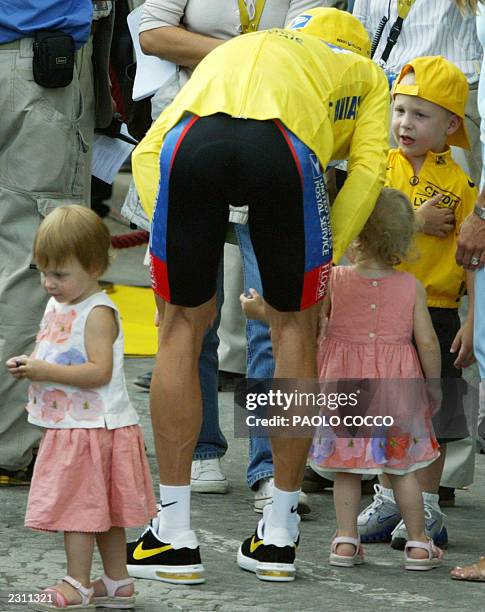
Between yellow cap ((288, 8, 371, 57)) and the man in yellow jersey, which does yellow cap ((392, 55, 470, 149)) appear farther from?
the man in yellow jersey

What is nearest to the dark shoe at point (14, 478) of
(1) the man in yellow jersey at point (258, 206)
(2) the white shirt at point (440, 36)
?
(1) the man in yellow jersey at point (258, 206)

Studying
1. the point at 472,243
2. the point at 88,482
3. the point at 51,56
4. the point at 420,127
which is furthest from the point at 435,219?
the point at 88,482

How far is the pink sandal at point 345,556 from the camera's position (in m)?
4.64

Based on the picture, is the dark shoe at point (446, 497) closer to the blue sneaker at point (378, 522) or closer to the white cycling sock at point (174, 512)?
Result: the blue sneaker at point (378, 522)

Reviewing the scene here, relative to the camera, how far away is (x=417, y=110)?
5.20 metres

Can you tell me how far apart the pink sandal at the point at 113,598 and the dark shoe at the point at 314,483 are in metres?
1.64

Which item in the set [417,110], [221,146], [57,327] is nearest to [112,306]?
[57,327]

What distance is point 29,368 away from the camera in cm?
394

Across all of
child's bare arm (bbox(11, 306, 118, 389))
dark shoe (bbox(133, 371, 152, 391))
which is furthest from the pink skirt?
dark shoe (bbox(133, 371, 152, 391))

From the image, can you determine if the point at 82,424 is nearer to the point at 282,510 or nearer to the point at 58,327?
the point at 58,327

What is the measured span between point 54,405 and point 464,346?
1546mm

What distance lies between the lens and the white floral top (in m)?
3.98

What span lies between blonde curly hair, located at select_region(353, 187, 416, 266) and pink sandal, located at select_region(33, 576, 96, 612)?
4.76 ft

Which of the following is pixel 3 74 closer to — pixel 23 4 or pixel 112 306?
pixel 23 4
